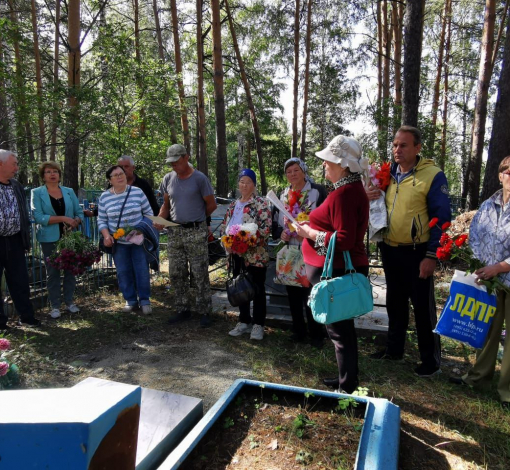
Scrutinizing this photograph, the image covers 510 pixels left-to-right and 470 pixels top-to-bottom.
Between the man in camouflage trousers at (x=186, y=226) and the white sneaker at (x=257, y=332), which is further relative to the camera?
the man in camouflage trousers at (x=186, y=226)

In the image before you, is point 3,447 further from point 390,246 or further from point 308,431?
point 390,246

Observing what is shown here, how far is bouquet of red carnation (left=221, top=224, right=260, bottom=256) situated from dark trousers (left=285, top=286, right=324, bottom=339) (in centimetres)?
61

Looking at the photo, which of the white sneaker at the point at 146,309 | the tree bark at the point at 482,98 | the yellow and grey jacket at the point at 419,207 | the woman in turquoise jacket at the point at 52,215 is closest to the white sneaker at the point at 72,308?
the woman in turquoise jacket at the point at 52,215

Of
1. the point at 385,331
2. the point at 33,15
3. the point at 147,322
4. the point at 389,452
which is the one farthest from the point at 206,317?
the point at 33,15

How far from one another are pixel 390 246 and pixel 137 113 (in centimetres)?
864

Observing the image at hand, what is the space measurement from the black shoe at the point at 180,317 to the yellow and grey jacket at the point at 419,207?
266 centimetres

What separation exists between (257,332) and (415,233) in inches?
76.1

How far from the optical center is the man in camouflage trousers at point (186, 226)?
454 centimetres

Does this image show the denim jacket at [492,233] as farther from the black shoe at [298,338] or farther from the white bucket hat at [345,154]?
the black shoe at [298,338]

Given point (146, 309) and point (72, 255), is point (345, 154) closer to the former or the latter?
point (146, 309)

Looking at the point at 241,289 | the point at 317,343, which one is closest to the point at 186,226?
the point at 241,289

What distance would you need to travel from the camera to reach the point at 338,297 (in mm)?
2549

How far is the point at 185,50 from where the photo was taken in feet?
68.7

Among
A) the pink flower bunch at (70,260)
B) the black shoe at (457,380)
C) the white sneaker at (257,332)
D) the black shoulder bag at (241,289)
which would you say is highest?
the pink flower bunch at (70,260)
